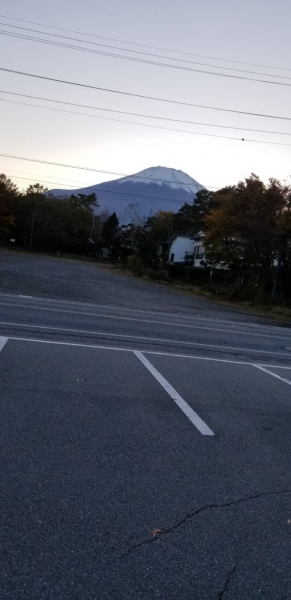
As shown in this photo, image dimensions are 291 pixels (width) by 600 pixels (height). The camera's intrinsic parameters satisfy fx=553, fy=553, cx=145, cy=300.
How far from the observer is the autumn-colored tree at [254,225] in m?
30.4

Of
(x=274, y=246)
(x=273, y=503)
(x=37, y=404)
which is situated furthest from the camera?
(x=274, y=246)

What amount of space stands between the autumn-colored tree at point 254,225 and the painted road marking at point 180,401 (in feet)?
71.1

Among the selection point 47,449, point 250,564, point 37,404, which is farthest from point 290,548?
point 37,404

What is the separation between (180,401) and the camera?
7.05 metres

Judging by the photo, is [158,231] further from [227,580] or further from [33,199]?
[227,580]

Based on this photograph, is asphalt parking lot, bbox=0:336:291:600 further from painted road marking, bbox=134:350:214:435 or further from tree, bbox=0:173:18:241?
tree, bbox=0:173:18:241

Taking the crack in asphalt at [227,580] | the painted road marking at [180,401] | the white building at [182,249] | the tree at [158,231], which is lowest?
the crack in asphalt at [227,580]

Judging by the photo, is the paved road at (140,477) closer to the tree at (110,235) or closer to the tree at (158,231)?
the tree at (158,231)

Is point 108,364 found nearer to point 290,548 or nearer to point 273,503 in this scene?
point 273,503

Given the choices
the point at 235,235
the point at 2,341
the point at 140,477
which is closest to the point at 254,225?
the point at 235,235

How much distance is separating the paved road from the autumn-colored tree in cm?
2158

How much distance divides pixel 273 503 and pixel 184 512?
0.83 meters

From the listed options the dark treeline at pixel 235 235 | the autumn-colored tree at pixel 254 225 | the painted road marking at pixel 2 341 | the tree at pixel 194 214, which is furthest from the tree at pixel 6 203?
the painted road marking at pixel 2 341

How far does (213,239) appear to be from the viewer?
34.3m
